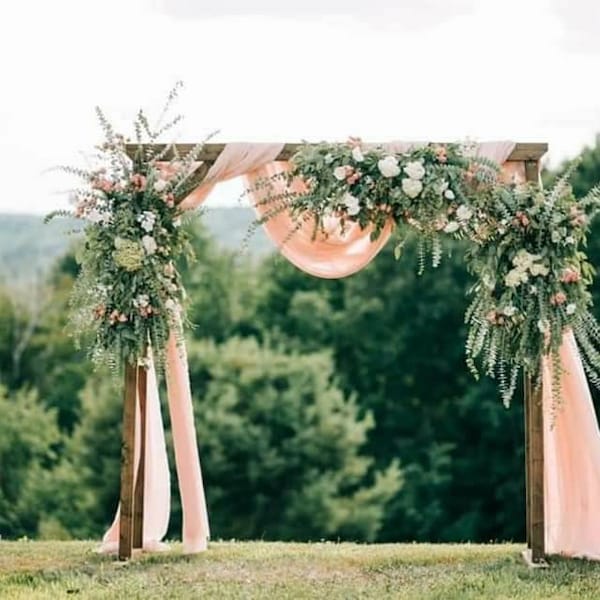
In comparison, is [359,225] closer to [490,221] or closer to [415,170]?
[415,170]

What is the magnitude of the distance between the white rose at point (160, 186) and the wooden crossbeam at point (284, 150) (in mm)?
240

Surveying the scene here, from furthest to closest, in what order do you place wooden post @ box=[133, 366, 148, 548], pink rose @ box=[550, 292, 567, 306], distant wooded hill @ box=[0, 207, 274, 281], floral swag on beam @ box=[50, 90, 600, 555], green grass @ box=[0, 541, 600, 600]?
distant wooded hill @ box=[0, 207, 274, 281] → wooden post @ box=[133, 366, 148, 548] → floral swag on beam @ box=[50, 90, 600, 555] → pink rose @ box=[550, 292, 567, 306] → green grass @ box=[0, 541, 600, 600]

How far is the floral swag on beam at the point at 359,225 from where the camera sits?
7.23m

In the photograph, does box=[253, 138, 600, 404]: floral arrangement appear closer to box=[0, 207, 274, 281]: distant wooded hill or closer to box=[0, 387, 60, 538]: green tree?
box=[0, 387, 60, 538]: green tree

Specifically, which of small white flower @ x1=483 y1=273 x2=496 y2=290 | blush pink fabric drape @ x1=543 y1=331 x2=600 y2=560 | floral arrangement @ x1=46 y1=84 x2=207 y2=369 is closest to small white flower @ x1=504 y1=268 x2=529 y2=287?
small white flower @ x1=483 y1=273 x2=496 y2=290

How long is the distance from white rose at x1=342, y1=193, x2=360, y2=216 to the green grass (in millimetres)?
2170

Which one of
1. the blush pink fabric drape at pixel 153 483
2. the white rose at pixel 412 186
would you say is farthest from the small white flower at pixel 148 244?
the white rose at pixel 412 186

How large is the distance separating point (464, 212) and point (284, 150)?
123 centimetres

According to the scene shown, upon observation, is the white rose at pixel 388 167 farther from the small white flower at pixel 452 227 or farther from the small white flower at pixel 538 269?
the small white flower at pixel 538 269

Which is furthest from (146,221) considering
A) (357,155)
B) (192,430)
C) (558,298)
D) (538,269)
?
(558,298)

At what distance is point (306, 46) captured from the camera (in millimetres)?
20375

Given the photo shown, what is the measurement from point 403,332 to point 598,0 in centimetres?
620

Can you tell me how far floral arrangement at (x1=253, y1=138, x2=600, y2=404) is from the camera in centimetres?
720

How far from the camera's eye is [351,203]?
7348mm
